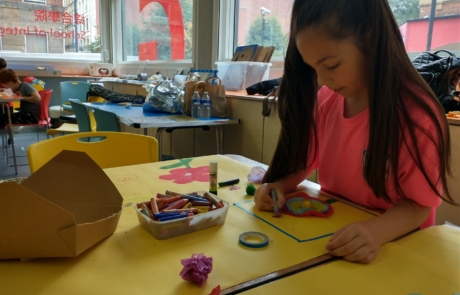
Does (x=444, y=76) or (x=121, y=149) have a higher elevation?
(x=444, y=76)

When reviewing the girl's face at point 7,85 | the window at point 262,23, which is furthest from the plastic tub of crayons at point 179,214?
the girl's face at point 7,85

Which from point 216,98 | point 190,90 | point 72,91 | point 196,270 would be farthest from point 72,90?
point 196,270

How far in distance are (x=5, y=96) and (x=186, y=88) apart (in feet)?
7.28

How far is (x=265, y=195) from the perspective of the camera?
0.78 metres

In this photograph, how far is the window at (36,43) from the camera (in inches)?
201

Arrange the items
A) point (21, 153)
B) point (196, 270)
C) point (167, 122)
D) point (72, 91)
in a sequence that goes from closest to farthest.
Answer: point (196, 270), point (167, 122), point (21, 153), point (72, 91)

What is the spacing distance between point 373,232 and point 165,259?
0.34m

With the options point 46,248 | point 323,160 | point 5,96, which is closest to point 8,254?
point 46,248

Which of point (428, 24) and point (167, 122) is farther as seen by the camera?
point (167, 122)

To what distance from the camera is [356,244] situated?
1.88 ft

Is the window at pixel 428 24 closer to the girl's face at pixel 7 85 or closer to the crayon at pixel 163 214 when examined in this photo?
the crayon at pixel 163 214

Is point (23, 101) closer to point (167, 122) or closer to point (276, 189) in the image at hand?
point (167, 122)

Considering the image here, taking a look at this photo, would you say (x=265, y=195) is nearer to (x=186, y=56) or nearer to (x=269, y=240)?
(x=269, y=240)

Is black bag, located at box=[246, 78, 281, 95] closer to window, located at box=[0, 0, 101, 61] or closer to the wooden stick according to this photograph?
the wooden stick
